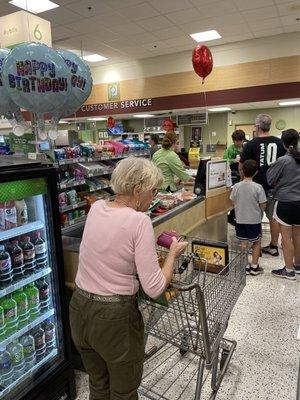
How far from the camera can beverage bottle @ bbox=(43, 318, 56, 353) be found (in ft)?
6.62

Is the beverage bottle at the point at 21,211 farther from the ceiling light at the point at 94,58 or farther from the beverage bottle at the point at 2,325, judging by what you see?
the ceiling light at the point at 94,58

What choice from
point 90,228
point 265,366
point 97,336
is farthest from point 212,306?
point 265,366

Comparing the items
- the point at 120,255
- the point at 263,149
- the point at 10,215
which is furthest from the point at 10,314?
the point at 263,149

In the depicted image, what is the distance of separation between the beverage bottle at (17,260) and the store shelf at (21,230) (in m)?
0.09

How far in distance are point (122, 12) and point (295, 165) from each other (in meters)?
3.98

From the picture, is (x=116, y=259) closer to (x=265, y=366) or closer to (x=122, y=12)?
(x=265, y=366)

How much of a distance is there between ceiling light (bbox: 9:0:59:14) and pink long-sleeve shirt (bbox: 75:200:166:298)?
496cm

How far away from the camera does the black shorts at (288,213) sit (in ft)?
11.4

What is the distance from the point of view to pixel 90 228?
1400mm

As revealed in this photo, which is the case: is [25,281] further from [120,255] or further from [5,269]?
[120,255]

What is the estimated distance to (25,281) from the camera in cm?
182

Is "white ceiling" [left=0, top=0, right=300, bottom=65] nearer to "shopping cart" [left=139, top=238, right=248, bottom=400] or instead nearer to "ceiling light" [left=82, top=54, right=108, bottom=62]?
"ceiling light" [left=82, top=54, right=108, bottom=62]

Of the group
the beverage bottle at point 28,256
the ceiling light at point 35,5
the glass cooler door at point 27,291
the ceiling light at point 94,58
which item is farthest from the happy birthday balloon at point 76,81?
the ceiling light at point 94,58

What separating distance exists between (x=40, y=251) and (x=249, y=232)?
2.57 m
